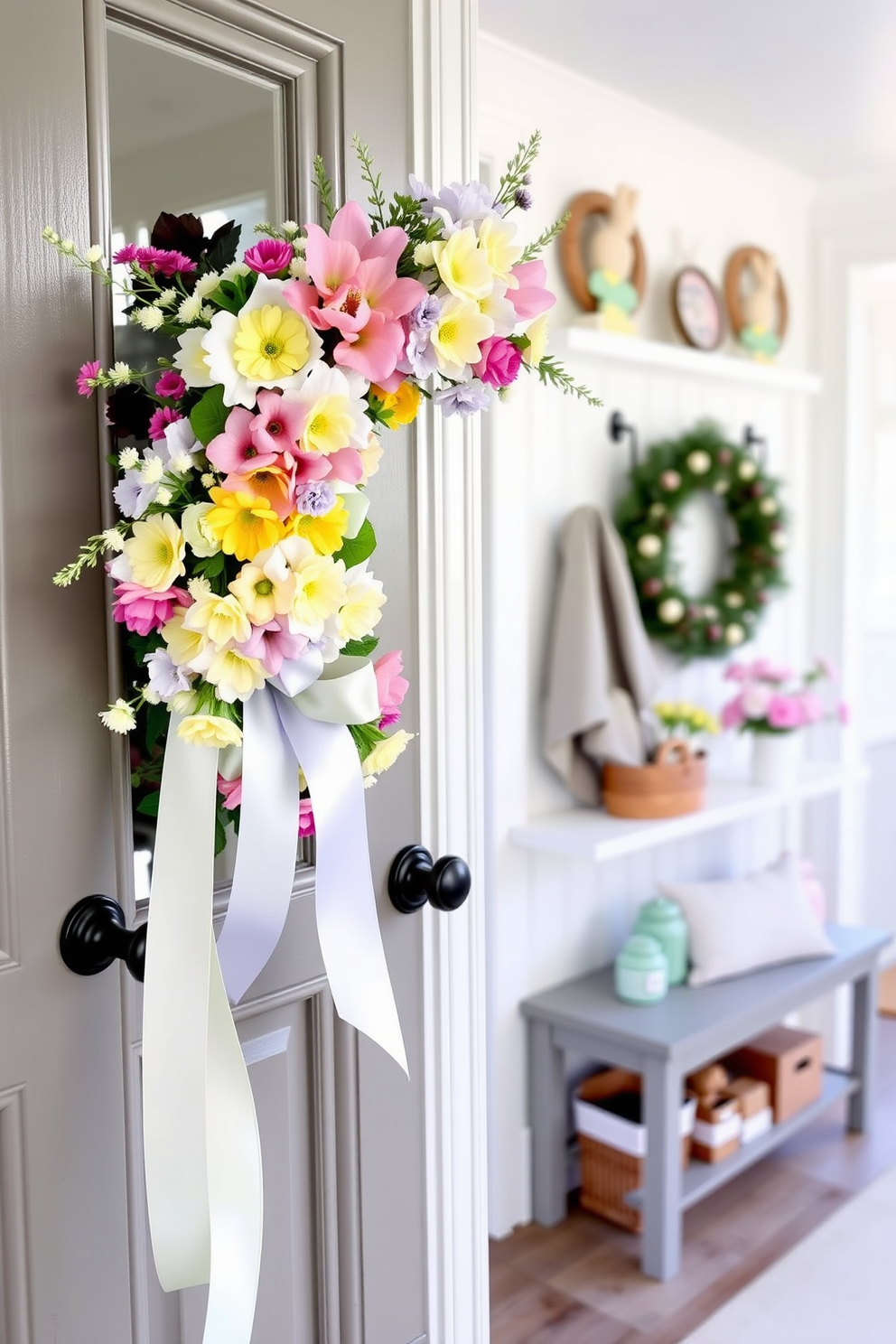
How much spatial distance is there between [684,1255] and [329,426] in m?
2.18

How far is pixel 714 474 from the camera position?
2.88 meters

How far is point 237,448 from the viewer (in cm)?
94

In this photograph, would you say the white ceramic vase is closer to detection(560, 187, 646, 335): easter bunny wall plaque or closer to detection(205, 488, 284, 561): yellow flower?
detection(560, 187, 646, 335): easter bunny wall plaque

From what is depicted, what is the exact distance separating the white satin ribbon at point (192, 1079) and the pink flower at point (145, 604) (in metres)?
0.10

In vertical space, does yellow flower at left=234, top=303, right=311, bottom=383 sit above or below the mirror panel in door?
below

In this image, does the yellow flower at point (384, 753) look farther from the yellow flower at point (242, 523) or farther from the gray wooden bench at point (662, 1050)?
the gray wooden bench at point (662, 1050)

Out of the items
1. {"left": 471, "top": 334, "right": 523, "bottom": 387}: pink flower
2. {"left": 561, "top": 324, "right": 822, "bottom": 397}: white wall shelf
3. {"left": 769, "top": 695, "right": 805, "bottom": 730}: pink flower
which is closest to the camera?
{"left": 471, "top": 334, "right": 523, "bottom": 387}: pink flower

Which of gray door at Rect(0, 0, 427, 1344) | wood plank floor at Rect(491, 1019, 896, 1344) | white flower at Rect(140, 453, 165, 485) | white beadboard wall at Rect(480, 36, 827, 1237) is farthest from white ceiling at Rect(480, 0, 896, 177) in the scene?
wood plank floor at Rect(491, 1019, 896, 1344)

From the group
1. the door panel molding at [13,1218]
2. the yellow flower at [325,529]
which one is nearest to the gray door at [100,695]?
the door panel molding at [13,1218]

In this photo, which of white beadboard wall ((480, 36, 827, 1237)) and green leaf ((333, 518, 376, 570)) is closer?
green leaf ((333, 518, 376, 570))

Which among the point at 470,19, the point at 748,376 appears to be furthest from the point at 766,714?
the point at 470,19

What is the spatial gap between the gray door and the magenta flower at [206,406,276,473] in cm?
19

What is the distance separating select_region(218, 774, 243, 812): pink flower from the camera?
106cm

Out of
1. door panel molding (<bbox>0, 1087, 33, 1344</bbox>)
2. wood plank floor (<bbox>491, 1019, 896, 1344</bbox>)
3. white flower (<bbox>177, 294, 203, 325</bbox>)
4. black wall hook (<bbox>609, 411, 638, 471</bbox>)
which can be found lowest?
wood plank floor (<bbox>491, 1019, 896, 1344</bbox>)
